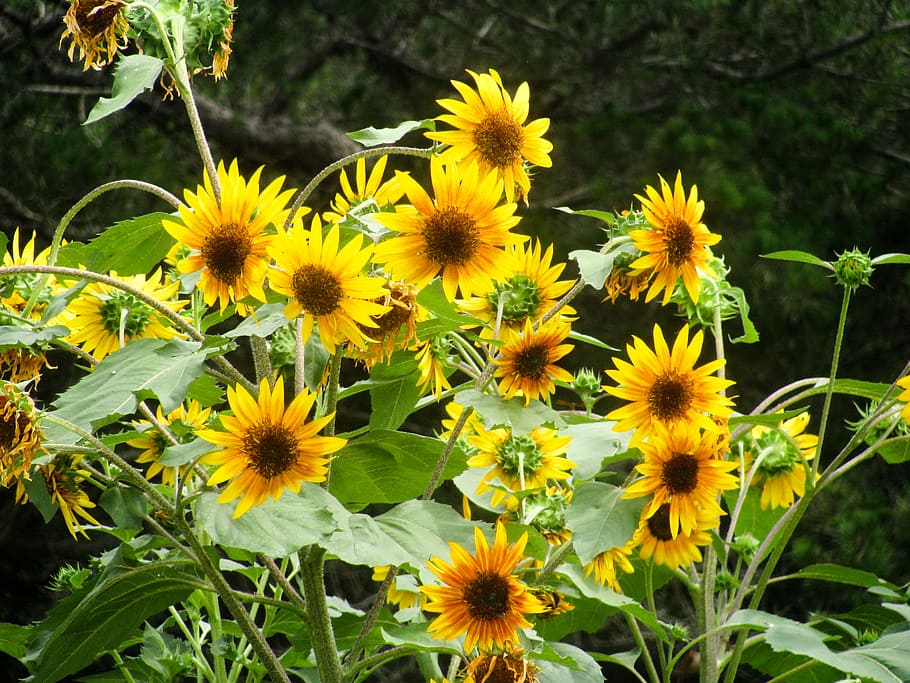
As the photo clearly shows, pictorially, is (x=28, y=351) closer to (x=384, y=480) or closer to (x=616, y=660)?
(x=384, y=480)

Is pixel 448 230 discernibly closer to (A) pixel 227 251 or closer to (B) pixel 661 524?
(A) pixel 227 251

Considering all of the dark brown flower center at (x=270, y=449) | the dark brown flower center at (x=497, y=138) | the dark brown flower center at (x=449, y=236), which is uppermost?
the dark brown flower center at (x=497, y=138)

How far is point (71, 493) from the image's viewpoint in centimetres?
65

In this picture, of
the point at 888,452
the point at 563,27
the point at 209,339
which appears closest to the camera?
the point at 209,339

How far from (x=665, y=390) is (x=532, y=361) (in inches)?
3.1

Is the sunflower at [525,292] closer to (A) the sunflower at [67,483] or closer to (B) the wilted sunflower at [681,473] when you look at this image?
(B) the wilted sunflower at [681,473]

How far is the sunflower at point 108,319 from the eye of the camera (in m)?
0.67

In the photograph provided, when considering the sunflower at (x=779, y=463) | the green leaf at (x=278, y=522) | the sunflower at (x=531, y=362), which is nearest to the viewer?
the green leaf at (x=278, y=522)

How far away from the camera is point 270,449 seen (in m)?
0.54

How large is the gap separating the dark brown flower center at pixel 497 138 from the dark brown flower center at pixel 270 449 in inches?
7.7

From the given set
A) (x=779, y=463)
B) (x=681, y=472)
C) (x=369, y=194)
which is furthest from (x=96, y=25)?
(x=779, y=463)

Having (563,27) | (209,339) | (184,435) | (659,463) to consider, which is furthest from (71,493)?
(563,27)

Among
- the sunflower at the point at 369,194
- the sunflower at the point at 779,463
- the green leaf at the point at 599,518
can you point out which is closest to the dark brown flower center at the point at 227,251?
the sunflower at the point at 369,194

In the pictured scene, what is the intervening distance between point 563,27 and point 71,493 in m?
2.07
